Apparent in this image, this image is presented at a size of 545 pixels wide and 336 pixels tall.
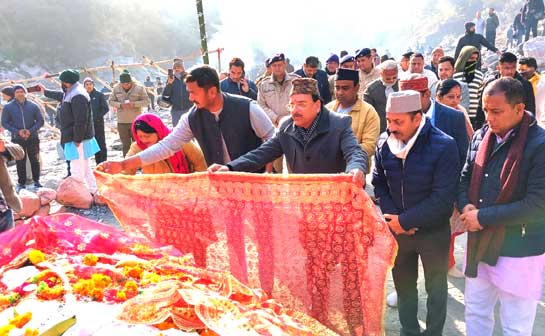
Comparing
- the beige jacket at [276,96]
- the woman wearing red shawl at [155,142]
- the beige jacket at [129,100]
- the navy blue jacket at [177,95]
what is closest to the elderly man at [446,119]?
the woman wearing red shawl at [155,142]

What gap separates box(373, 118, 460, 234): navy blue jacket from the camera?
9.21ft

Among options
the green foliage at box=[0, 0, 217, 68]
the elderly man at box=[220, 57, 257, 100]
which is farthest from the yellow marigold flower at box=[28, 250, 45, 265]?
the green foliage at box=[0, 0, 217, 68]

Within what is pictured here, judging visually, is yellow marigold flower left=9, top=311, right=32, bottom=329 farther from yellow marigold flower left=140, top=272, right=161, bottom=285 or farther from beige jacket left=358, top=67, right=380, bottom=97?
beige jacket left=358, top=67, right=380, bottom=97

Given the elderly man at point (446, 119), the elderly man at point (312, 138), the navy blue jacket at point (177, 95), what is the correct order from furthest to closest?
the navy blue jacket at point (177, 95) → the elderly man at point (446, 119) → the elderly man at point (312, 138)

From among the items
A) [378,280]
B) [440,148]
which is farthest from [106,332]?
[440,148]

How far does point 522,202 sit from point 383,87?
3.19 metres

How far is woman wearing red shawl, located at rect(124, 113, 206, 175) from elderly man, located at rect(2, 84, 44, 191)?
205 inches

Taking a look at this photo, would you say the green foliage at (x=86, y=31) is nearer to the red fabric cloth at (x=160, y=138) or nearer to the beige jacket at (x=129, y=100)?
the beige jacket at (x=129, y=100)

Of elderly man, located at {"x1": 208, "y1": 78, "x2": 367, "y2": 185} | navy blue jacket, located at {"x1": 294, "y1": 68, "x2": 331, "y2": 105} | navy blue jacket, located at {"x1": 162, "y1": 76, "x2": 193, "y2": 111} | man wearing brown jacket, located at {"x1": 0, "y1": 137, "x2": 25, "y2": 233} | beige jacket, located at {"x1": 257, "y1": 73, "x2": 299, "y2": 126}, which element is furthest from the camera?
navy blue jacket, located at {"x1": 162, "y1": 76, "x2": 193, "y2": 111}

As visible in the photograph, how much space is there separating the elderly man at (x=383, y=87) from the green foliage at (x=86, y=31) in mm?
37010

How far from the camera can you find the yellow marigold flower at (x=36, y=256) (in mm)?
2794

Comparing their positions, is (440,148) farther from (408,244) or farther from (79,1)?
Answer: (79,1)

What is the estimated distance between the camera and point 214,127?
389 centimetres

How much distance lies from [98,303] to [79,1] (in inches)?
1838
